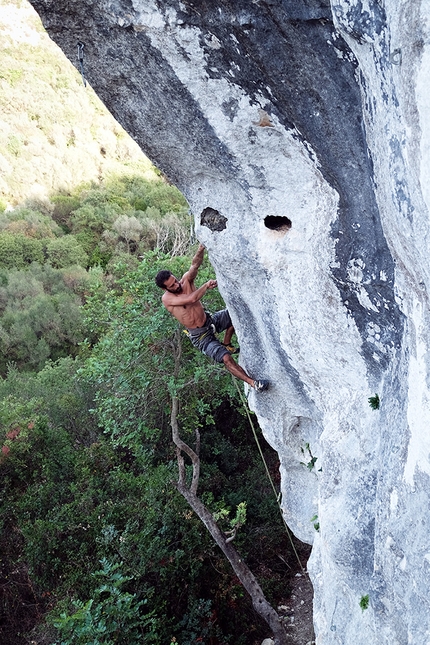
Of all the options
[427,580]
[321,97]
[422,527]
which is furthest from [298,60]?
[427,580]

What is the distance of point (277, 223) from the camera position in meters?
5.49

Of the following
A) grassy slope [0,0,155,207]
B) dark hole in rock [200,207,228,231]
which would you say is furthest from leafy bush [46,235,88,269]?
dark hole in rock [200,207,228,231]

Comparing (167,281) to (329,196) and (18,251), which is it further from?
(18,251)

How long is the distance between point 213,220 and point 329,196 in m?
1.49

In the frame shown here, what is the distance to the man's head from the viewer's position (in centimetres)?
647

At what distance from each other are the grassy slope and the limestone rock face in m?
33.7

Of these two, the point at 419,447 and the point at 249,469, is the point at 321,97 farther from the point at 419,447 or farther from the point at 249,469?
the point at 249,469

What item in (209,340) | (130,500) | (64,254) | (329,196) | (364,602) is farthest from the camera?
(64,254)

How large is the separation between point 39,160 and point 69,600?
33.5 meters

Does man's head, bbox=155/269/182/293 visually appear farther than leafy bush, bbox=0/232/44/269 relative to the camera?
No

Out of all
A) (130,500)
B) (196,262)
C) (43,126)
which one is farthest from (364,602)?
(43,126)

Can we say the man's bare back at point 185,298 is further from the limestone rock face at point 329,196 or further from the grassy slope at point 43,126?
the grassy slope at point 43,126

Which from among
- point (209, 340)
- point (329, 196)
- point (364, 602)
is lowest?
point (364, 602)

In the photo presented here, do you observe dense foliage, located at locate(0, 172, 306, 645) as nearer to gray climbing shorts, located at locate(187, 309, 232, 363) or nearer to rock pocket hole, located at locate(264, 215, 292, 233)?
gray climbing shorts, located at locate(187, 309, 232, 363)
